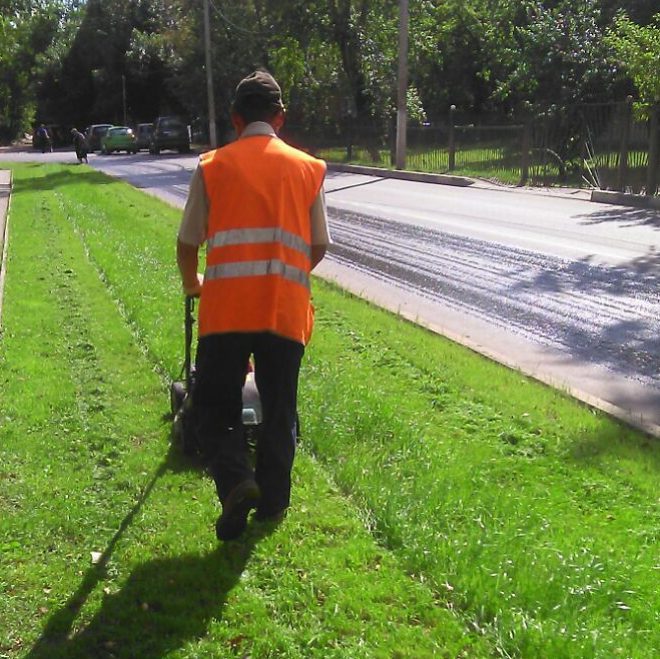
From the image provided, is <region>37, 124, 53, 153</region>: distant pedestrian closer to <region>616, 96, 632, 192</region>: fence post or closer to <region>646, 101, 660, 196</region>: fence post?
<region>616, 96, 632, 192</region>: fence post

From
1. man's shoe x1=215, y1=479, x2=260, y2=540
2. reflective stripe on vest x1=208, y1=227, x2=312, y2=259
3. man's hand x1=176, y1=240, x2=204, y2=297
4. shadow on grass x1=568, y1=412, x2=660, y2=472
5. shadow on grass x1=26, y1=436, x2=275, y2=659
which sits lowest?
shadow on grass x1=568, y1=412, x2=660, y2=472

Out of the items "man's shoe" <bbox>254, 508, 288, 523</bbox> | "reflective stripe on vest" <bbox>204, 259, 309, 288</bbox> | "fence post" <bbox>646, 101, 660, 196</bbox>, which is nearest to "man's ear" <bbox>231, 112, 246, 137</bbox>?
"reflective stripe on vest" <bbox>204, 259, 309, 288</bbox>

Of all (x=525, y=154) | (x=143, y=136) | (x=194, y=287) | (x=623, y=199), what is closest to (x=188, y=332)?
(x=194, y=287)

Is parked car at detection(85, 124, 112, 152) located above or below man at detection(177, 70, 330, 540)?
below

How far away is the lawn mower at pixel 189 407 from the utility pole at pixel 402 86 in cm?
2476

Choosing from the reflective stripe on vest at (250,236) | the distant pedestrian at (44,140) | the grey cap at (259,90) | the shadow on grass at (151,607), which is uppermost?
the grey cap at (259,90)

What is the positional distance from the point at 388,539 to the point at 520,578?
614mm

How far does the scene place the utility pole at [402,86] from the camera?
1106 inches

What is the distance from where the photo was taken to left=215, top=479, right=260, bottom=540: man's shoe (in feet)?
11.4

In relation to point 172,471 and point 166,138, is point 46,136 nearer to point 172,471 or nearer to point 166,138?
point 166,138

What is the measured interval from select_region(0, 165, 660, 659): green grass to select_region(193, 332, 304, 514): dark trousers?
0.34 metres

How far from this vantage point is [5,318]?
7.84 meters

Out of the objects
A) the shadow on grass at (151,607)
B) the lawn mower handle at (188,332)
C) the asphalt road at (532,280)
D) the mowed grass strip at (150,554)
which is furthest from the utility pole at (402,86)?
the shadow on grass at (151,607)

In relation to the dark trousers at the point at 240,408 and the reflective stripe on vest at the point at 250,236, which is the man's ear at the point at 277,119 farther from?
the dark trousers at the point at 240,408
